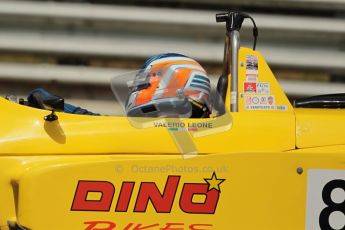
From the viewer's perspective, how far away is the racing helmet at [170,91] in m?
2.46

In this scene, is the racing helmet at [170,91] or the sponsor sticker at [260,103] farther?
the sponsor sticker at [260,103]

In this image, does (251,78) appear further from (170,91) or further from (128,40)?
(128,40)

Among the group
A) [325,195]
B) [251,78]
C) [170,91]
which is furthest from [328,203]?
[170,91]

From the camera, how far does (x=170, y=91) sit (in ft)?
8.13

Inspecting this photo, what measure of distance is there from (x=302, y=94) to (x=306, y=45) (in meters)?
0.41

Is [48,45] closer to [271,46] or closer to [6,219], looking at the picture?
[271,46]

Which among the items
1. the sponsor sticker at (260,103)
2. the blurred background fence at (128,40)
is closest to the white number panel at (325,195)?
the sponsor sticker at (260,103)

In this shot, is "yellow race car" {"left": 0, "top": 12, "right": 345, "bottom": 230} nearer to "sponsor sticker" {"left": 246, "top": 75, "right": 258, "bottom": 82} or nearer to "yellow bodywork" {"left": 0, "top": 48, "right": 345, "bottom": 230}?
"yellow bodywork" {"left": 0, "top": 48, "right": 345, "bottom": 230}

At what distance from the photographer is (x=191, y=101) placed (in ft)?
8.16

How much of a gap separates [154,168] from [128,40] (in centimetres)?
239

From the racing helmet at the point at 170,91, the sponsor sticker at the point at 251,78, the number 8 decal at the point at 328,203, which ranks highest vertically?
the sponsor sticker at the point at 251,78

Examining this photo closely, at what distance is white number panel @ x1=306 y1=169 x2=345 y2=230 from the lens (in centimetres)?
225

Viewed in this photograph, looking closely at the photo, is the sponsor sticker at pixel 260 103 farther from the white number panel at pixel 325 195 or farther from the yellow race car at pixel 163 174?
the white number panel at pixel 325 195

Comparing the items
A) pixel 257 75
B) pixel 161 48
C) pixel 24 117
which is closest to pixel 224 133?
pixel 257 75
